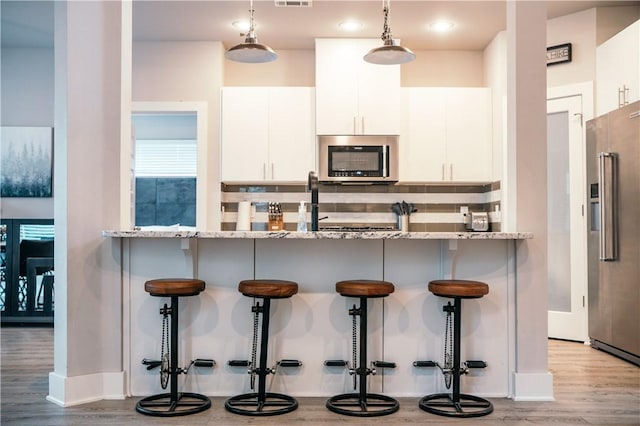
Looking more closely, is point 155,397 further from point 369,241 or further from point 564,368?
point 564,368

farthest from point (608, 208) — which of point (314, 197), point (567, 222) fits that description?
point (314, 197)

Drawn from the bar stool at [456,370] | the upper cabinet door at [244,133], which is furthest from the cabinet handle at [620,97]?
the upper cabinet door at [244,133]

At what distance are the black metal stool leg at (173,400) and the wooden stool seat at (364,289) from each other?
32.9 inches

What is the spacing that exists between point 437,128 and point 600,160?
4.89 ft

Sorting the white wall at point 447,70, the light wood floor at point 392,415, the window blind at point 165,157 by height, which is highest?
the white wall at point 447,70

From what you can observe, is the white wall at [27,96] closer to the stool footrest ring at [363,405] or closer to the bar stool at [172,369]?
the bar stool at [172,369]

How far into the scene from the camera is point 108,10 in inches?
128

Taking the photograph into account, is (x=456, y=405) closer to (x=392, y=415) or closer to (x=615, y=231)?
(x=392, y=415)

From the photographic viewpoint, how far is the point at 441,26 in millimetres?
5078

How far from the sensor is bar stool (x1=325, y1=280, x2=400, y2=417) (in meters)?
2.90

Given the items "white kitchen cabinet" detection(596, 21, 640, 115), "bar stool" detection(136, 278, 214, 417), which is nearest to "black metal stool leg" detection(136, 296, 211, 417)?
"bar stool" detection(136, 278, 214, 417)

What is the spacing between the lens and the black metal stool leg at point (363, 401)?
292cm

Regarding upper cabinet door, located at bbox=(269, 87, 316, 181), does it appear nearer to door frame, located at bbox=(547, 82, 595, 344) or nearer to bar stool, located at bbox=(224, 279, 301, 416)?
door frame, located at bbox=(547, 82, 595, 344)

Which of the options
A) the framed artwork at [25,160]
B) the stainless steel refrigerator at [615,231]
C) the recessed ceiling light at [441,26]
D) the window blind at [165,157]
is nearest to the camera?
the stainless steel refrigerator at [615,231]
